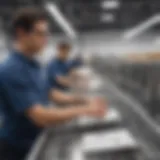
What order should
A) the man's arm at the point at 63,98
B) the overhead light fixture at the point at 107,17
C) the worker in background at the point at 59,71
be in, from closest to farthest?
the man's arm at the point at 63,98 → the worker in background at the point at 59,71 → the overhead light fixture at the point at 107,17

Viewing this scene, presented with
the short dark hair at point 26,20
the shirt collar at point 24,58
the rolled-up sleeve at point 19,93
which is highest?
the short dark hair at point 26,20

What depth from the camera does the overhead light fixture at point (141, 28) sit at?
25.5ft

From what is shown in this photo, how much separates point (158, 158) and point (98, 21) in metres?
7.35

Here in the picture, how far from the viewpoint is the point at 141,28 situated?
9.00 meters

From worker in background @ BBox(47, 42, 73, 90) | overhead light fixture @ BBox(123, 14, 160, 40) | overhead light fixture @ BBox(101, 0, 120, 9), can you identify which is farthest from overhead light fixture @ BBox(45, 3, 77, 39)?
worker in background @ BBox(47, 42, 73, 90)

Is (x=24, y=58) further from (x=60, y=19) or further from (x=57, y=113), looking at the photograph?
(x=60, y=19)

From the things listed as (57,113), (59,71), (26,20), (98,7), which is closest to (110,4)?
(98,7)

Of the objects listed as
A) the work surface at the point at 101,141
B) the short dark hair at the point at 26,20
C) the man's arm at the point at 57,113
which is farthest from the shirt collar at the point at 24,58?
the work surface at the point at 101,141

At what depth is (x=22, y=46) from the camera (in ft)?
4.97

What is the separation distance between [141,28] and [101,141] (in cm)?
810

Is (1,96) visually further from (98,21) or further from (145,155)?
(98,21)

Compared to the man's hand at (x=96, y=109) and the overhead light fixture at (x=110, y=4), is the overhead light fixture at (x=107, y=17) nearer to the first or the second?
the overhead light fixture at (x=110, y=4)

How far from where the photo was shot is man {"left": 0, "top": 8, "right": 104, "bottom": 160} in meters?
1.43

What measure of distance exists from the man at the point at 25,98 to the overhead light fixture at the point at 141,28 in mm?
6234
